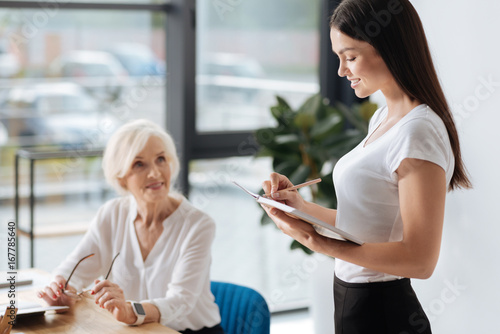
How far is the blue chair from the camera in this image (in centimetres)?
215

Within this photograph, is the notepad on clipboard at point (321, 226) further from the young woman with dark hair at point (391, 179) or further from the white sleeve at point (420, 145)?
the white sleeve at point (420, 145)

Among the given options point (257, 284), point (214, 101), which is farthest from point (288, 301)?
point (214, 101)

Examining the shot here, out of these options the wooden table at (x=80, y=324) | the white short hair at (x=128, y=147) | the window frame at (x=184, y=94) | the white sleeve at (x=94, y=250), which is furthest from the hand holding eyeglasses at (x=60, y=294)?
the window frame at (x=184, y=94)

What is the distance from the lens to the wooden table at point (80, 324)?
1.86 metres

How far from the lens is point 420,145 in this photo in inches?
55.8

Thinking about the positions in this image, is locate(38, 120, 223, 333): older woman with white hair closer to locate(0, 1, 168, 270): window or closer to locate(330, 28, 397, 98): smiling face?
locate(330, 28, 397, 98): smiling face

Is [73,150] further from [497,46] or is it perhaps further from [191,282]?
[497,46]

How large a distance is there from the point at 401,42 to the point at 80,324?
1.16 meters

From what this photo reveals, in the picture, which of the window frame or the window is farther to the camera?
the window frame

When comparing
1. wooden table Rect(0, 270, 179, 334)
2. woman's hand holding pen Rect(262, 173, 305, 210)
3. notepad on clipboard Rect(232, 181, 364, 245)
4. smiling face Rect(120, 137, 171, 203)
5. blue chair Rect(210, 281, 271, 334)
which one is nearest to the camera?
notepad on clipboard Rect(232, 181, 364, 245)

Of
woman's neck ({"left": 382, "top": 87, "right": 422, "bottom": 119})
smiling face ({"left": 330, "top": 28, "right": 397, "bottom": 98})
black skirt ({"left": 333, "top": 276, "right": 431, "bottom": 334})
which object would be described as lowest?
black skirt ({"left": 333, "top": 276, "right": 431, "bottom": 334})

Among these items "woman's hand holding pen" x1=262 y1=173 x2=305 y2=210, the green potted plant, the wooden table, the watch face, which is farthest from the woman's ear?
the green potted plant

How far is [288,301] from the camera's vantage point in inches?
168

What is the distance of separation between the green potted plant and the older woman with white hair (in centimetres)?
96
